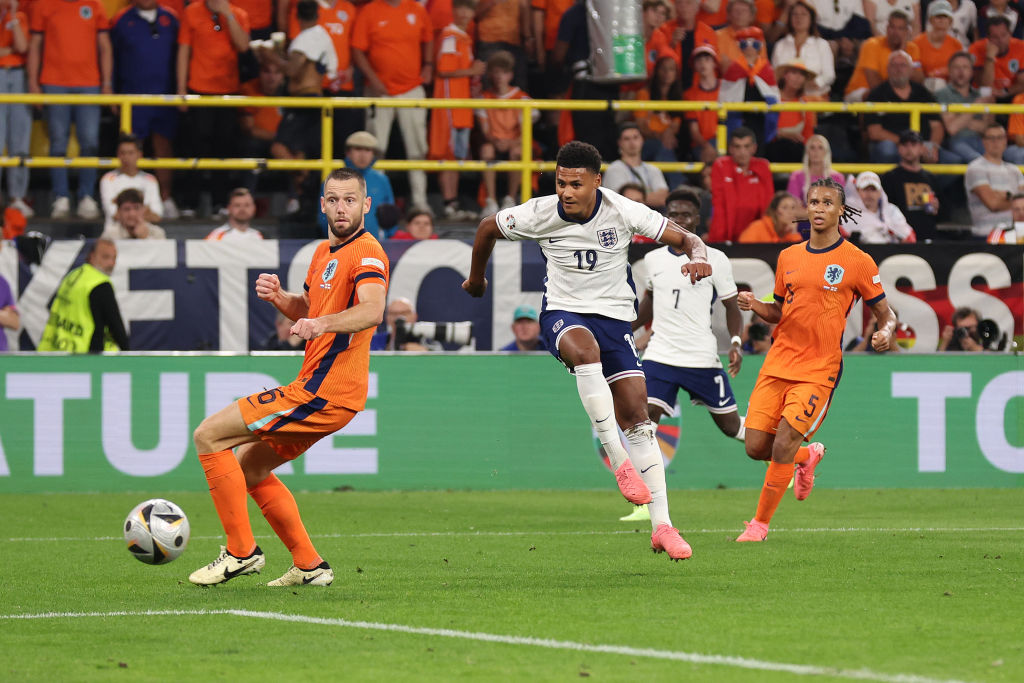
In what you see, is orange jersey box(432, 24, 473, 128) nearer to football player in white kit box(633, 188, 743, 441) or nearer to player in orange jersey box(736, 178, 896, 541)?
football player in white kit box(633, 188, 743, 441)

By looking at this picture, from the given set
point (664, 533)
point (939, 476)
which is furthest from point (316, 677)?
point (939, 476)

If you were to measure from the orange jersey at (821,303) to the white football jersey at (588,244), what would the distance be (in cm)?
159

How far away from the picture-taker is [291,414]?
25.7 feet

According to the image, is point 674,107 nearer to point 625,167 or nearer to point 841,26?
point 625,167

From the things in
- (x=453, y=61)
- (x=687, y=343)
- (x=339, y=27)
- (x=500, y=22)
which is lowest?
(x=687, y=343)

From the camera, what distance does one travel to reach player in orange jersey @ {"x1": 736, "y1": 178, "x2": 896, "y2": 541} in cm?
1017

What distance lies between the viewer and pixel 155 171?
688 inches

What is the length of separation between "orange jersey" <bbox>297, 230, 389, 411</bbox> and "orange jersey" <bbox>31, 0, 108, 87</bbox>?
9991mm

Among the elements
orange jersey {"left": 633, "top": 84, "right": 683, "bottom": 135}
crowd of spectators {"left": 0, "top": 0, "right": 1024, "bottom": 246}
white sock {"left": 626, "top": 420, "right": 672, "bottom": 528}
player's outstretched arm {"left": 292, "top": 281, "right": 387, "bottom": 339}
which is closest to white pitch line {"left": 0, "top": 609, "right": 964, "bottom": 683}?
player's outstretched arm {"left": 292, "top": 281, "right": 387, "bottom": 339}

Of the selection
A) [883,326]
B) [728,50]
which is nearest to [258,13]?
[728,50]

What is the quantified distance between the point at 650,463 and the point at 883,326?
2011 mm

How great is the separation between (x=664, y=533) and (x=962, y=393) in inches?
295

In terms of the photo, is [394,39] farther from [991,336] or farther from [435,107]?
[991,336]

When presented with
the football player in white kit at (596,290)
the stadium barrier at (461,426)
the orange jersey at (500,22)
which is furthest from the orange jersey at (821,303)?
the orange jersey at (500,22)
